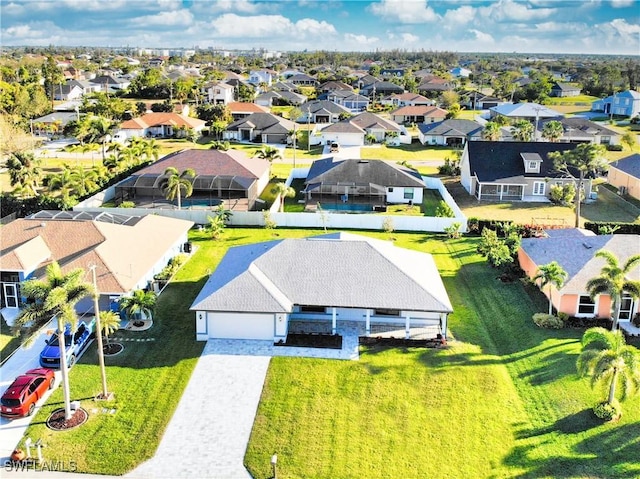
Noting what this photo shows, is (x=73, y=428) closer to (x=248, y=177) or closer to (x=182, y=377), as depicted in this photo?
(x=182, y=377)

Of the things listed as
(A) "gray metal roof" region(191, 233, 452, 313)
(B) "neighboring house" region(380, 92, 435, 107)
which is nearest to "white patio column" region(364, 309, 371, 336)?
(A) "gray metal roof" region(191, 233, 452, 313)

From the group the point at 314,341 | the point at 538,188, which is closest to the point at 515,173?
A: the point at 538,188

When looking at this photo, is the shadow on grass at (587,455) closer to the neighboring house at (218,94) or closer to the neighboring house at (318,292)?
the neighboring house at (318,292)

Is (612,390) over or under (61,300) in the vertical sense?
under

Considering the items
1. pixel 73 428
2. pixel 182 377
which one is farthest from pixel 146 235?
pixel 73 428

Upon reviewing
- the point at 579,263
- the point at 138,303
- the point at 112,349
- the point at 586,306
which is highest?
the point at 579,263

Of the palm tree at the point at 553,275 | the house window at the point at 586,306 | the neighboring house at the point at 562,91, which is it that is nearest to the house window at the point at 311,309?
the palm tree at the point at 553,275

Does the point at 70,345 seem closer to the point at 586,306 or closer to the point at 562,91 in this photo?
the point at 586,306

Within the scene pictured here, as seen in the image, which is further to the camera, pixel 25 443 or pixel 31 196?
pixel 31 196
